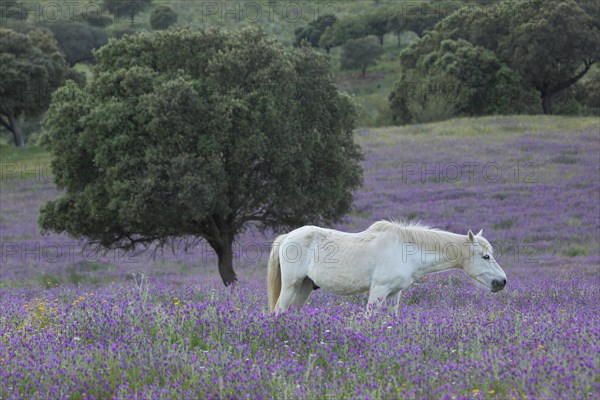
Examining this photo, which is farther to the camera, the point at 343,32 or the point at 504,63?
the point at 343,32

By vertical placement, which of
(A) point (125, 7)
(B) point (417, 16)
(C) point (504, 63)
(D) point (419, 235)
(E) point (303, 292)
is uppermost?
(A) point (125, 7)

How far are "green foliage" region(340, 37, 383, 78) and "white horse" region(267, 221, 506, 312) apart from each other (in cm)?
7782

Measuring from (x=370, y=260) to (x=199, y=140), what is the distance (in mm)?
8182

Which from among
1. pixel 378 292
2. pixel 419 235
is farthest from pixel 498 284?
pixel 378 292

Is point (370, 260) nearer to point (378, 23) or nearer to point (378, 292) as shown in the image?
point (378, 292)

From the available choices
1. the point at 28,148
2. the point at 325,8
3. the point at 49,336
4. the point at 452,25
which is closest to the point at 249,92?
the point at 49,336

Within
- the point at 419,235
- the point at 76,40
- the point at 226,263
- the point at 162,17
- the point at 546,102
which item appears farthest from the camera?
the point at 162,17

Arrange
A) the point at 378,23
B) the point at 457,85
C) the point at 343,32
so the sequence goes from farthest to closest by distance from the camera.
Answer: the point at 378,23, the point at 343,32, the point at 457,85

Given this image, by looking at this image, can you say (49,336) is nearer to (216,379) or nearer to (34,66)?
(216,379)

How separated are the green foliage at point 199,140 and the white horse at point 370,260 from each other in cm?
651

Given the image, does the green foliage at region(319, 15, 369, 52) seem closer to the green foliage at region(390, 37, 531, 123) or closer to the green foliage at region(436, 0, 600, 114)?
the green foliage at region(390, 37, 531, 123)

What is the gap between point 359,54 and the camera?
87.2m

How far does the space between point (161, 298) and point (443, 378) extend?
659cm

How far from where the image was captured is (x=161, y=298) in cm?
1170
